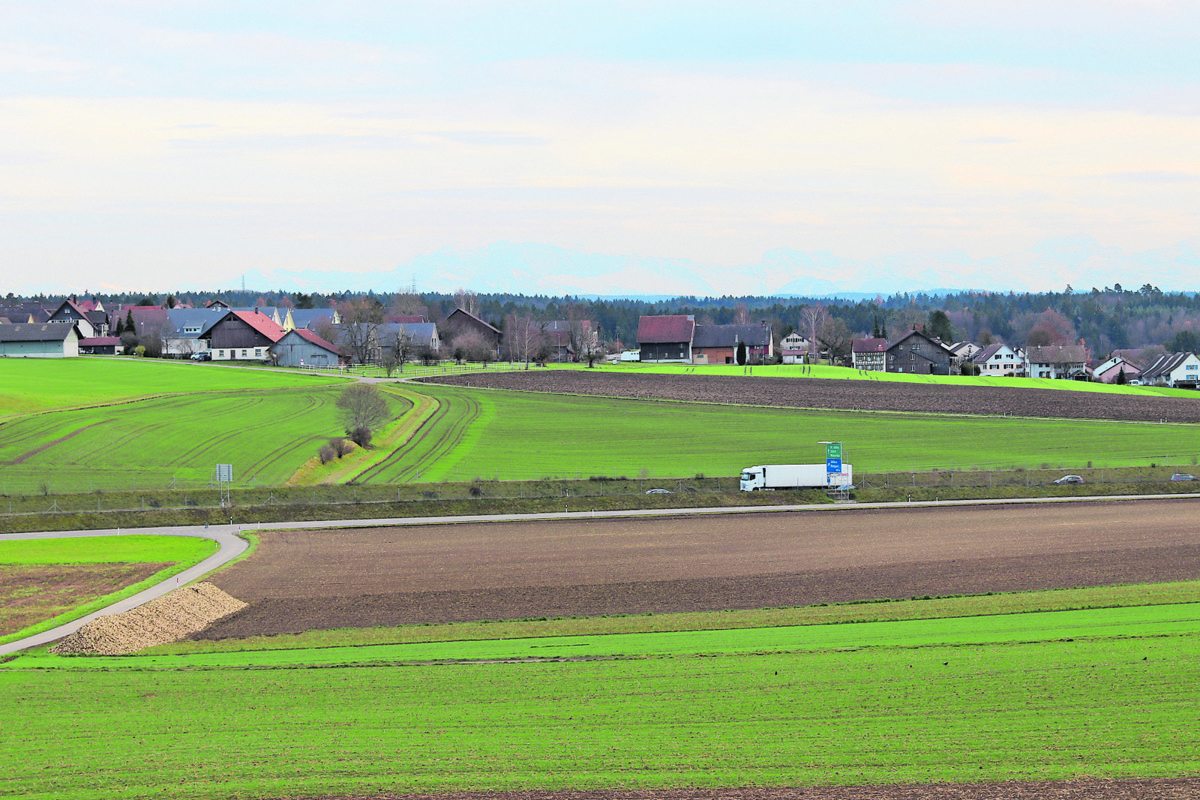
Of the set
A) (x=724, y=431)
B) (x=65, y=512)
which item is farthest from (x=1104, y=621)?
(x=724, y=431)

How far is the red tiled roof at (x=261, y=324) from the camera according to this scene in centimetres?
14250

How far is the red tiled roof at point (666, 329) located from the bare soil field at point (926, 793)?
135093 millimetres

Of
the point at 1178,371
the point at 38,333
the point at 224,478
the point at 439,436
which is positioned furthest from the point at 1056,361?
the point at 224,478

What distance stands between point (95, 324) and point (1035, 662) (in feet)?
614

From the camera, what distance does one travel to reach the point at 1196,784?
52.3 feet

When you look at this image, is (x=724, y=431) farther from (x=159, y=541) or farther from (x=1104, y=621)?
(x=1104, y=621)

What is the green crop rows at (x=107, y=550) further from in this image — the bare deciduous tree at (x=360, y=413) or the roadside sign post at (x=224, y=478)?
the bare deciduous tree at (x=360, y=413)

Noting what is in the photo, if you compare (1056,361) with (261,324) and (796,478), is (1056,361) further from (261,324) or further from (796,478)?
(796,478)

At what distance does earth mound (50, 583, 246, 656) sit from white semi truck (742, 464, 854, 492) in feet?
97.1

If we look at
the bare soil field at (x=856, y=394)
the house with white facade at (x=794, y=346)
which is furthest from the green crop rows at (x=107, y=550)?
the house with white facade at (x=794, y=346)

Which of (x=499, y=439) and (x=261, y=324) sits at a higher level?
(x=261, y=324)

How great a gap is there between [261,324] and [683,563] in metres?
120

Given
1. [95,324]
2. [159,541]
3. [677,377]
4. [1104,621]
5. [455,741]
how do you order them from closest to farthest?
[455,741], [1104,621], [159,541], [677,377], [95,324]

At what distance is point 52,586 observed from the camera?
34688mm
